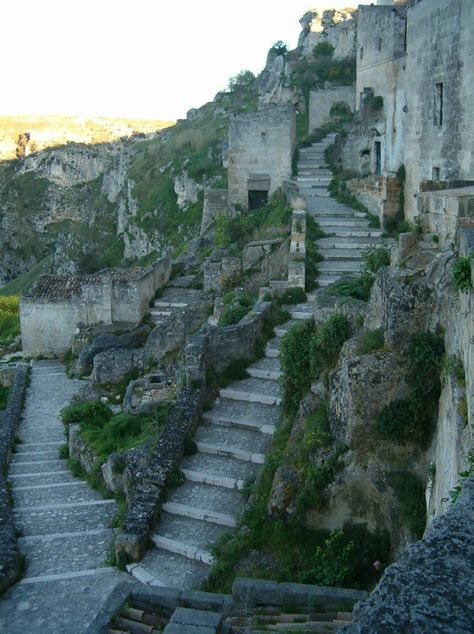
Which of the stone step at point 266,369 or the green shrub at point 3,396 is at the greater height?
the stone step at point 266,369

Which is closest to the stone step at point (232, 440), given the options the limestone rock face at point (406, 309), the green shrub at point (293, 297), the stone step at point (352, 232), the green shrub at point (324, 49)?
the limestone rock face at point (406, 309)

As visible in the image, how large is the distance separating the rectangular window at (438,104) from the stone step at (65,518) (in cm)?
1337

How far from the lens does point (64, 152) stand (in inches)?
3851

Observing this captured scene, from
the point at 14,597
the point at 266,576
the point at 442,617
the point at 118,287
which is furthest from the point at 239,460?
the point at 118,287

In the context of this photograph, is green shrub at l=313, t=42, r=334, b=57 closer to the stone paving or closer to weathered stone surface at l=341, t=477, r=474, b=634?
the stone paving

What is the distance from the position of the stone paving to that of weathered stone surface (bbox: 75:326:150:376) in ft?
12.9

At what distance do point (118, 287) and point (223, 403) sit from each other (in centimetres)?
1053

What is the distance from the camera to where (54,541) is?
11.6 metres

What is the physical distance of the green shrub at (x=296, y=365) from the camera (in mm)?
11711

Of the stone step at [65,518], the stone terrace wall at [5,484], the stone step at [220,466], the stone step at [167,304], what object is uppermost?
the stone step at [167,304]

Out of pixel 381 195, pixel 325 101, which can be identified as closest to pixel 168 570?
pixel 381 195

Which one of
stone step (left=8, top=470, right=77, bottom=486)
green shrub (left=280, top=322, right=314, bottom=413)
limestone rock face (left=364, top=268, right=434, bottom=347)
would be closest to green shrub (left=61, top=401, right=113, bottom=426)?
stone step (left=8, top=470, right=77, bottom=486)

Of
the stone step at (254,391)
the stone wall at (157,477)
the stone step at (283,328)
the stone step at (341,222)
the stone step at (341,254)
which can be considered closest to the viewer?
the stone wall at (157,477)

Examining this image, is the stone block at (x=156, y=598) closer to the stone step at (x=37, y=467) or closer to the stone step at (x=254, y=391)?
the stone step at (x=254, y=391)
